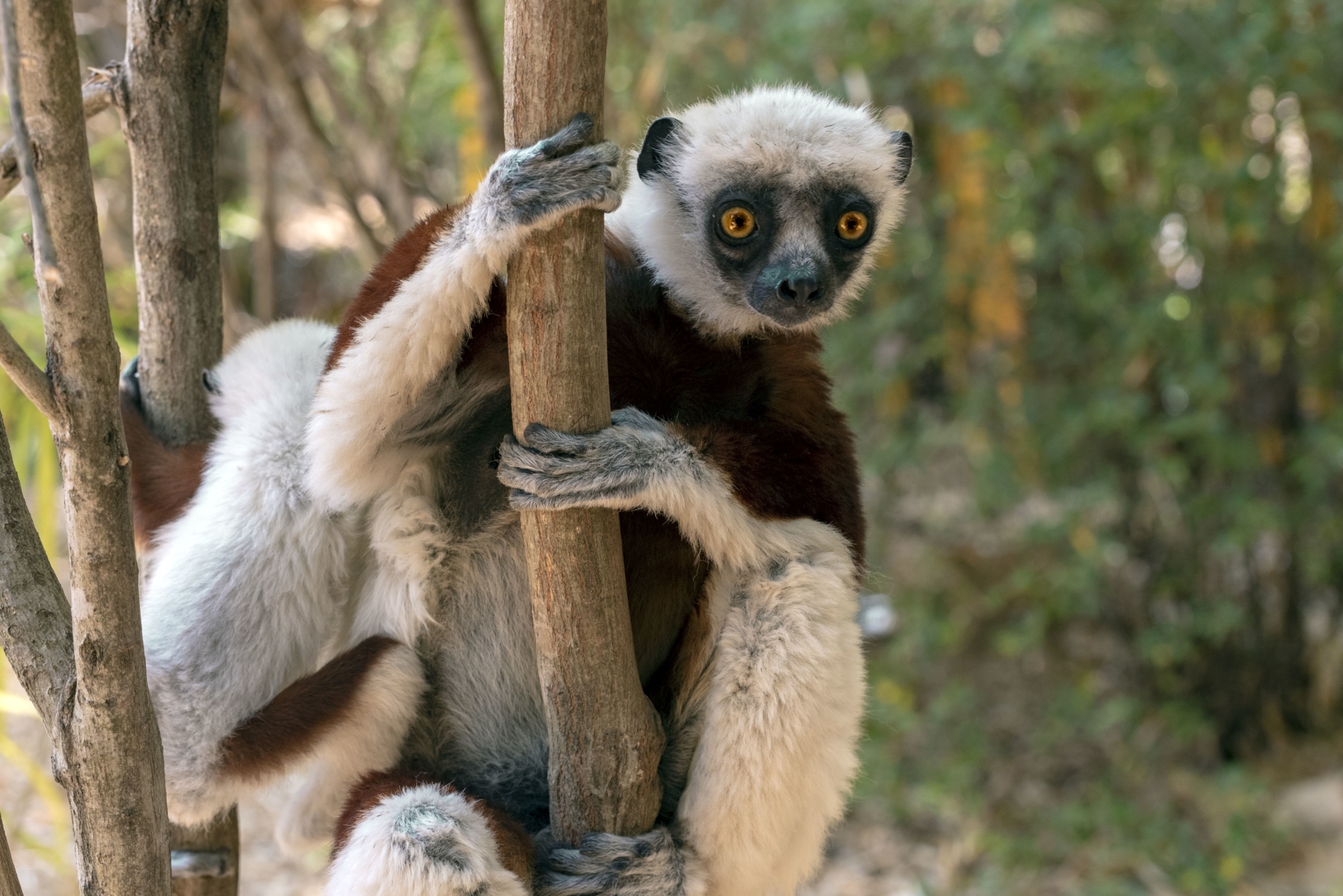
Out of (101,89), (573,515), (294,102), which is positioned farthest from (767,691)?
(294,102)

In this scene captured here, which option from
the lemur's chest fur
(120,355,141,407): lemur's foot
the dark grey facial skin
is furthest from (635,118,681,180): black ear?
(120,355,141,407): lemur's foot

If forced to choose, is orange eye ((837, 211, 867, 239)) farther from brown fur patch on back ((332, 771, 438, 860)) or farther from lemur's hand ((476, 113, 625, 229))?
brown fur patch on back ((332, 771, 438, 860))

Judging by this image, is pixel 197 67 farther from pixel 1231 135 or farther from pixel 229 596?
pixel 1231 135

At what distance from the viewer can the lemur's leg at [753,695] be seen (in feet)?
7.72

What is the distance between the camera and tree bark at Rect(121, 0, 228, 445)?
8.86 ft

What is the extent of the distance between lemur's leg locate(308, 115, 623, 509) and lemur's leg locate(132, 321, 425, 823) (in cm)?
15

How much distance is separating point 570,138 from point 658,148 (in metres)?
0.98

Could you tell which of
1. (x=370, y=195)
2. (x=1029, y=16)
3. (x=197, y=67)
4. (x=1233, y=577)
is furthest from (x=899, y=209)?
(x=1233, y=577)

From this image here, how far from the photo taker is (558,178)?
2051mm

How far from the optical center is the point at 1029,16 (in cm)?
507

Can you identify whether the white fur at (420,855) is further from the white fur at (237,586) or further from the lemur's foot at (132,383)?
the lemur's foot at (132,383)

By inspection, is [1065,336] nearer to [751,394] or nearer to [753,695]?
[751,394]

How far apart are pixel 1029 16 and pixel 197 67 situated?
12.5ft

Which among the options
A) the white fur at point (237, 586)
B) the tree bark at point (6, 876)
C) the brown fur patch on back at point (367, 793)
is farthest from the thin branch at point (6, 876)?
the brown fur patch on back at point (367, 793)
